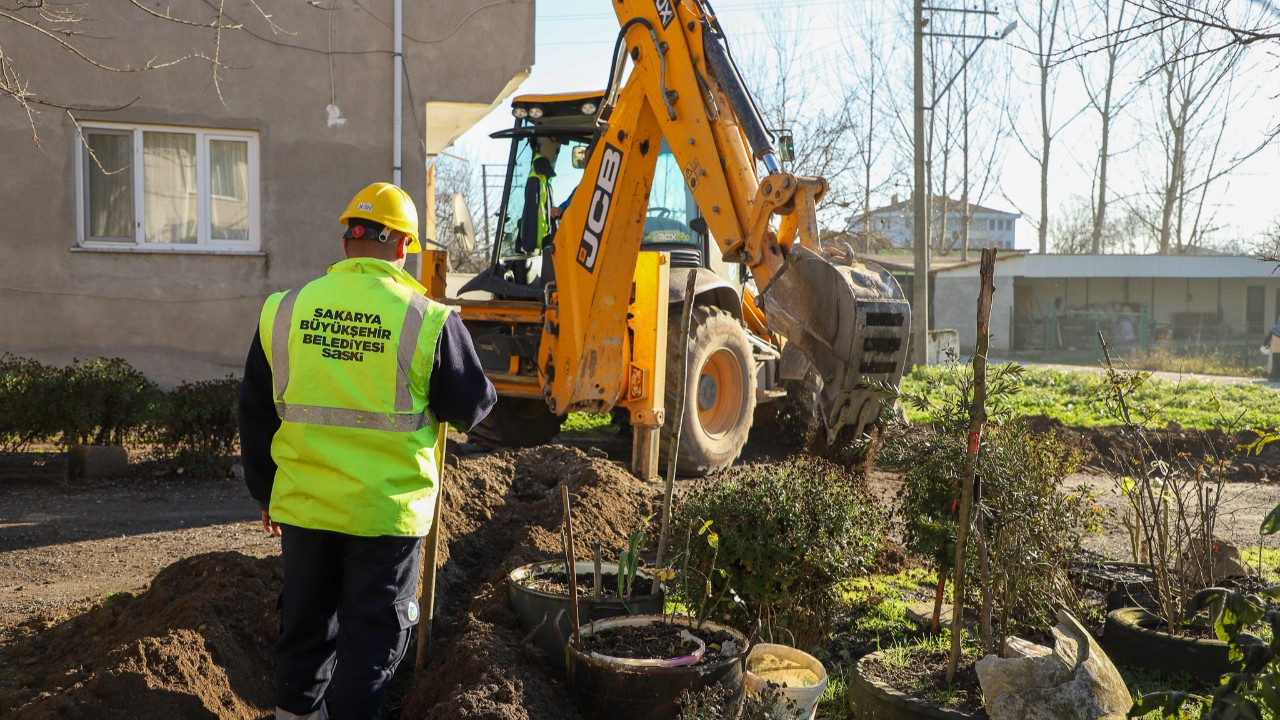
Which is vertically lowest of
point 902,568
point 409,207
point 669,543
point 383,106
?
point 902,568

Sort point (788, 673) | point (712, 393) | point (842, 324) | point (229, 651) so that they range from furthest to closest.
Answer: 1. point (712, 393)
2. point (842, 324)
3. point (229, 651)
4. point (788, 673)

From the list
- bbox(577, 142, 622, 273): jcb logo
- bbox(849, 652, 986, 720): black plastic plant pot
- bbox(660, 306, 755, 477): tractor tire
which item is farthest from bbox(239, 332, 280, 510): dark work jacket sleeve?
bbox(660, 306, 755, 477): tractor tire

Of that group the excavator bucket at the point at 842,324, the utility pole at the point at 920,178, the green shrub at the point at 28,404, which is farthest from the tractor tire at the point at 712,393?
the utility pole at the point at 920,178

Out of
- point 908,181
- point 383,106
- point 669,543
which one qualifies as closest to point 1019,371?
point 669,543

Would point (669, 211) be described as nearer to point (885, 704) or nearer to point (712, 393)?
point (712, 393)

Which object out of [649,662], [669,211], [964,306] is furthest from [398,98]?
[964,306]

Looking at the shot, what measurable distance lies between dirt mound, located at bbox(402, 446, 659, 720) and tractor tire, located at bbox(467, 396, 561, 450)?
5.33 feet

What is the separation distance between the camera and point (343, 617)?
12.2 ft

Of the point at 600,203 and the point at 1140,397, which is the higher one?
the point at 600,203

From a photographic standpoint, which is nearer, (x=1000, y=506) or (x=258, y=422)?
(x=258, y=422)

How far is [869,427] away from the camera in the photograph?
654 centimetres

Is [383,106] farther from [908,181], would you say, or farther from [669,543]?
[908,181]

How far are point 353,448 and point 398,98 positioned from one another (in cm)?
945

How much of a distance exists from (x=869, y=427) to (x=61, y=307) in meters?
9.30
